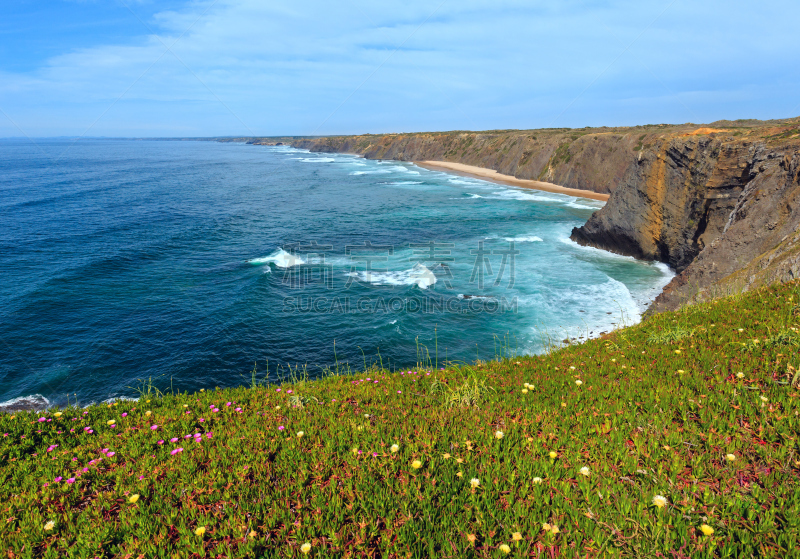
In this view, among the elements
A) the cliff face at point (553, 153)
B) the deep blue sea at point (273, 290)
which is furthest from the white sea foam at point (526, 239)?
the cliff face at point (553, 153)

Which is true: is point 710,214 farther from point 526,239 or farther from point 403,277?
point 403,277

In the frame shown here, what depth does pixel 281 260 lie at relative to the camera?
31.4m

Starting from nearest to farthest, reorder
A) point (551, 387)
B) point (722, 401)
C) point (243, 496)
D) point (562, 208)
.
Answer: point (243, 496) < point (722, 401) < point (551, 387) < point (562, 208)

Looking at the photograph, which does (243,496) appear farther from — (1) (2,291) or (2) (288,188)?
(2) (288,188)

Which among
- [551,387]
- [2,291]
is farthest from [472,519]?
[2,291]

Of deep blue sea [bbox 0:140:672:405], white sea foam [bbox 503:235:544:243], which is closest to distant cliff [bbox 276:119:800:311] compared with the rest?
deep blue sea [bbox 0:140:672:405]

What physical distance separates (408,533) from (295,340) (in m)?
17.0

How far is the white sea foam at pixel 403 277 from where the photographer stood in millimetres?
26188

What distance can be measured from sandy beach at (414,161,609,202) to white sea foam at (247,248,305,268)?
48.6 metres

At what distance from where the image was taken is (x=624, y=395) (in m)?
5.12

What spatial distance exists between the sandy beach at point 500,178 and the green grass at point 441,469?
206ft

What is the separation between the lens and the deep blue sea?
17562 mm

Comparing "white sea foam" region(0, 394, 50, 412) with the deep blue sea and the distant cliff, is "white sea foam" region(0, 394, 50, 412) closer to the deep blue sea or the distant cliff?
the deep blue sea

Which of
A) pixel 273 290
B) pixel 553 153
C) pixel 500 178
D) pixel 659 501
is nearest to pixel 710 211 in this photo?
pixel 273 290
